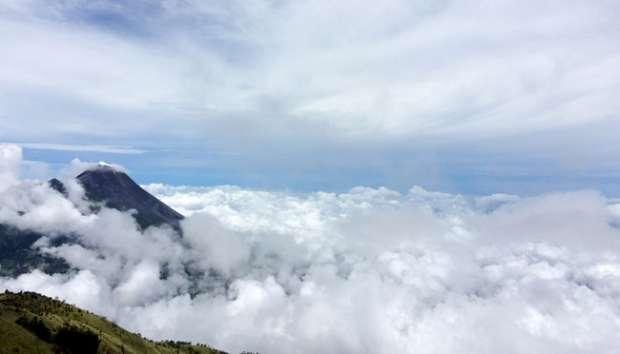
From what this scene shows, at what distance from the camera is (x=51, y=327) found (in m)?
199

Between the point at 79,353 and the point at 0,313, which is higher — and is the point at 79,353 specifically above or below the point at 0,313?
below

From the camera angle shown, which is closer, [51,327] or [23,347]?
[23,347]

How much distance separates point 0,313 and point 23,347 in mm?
33197

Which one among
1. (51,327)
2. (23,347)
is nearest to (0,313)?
(51,327)

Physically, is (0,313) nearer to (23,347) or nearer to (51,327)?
Result: (51,327)

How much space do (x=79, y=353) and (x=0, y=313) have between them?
36.1 m

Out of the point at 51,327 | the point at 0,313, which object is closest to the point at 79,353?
the point at 51,327

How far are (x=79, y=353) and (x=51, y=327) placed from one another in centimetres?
1746

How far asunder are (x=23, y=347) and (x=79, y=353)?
2469 centimetres

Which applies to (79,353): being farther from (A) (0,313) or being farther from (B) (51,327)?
(A) (0,313)

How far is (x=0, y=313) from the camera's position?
19588cm

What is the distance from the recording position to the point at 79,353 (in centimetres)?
19288

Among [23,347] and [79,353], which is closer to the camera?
[23,347]

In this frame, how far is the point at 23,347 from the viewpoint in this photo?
17238 cm
